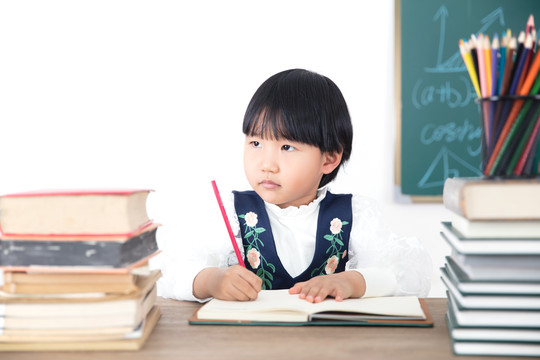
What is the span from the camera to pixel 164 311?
0.87 meters

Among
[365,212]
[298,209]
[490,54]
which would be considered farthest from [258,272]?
[490,54]

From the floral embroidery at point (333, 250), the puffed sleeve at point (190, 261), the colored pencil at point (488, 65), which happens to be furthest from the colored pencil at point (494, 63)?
the floral embroidery at point (333, 250)

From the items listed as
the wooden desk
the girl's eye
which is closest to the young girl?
the girl's eye

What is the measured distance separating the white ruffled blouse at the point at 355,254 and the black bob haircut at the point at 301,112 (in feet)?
0.65

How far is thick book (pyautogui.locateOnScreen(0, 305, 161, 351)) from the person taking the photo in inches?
26.6

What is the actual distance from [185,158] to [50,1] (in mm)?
1090

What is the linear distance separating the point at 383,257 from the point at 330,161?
0.30m

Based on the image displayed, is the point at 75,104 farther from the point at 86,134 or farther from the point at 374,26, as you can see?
the point at 374,26

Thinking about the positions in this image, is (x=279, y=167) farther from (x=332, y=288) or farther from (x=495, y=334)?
(x=495, y=334)

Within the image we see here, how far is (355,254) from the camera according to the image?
4.51 feet

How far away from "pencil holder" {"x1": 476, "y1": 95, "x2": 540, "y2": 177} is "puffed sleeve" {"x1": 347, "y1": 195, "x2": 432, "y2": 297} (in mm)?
363

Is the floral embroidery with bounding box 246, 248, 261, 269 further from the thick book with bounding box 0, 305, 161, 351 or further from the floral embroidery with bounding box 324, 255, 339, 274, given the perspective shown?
the thick book with bounding box 0, 305, 161, 351

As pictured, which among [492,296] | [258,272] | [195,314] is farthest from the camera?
[258,272]

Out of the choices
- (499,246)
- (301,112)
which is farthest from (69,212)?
(301,112)
